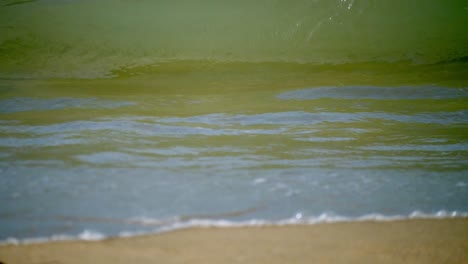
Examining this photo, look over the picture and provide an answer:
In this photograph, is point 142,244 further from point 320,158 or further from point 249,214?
point 320,158

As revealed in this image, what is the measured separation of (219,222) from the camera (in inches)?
44.2

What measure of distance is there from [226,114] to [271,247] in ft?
4.62

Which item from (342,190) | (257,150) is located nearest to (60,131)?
(257,150)

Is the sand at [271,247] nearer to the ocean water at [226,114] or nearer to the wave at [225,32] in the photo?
the ocean water at [226,114]

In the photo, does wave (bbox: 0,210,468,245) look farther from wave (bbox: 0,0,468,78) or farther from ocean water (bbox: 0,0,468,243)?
wave (bbox: 0,0,468,78)

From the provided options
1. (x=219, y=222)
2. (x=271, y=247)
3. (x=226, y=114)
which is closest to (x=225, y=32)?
(x=226, y=114)

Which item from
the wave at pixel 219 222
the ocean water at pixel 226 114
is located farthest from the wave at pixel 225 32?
the wave at pixel 219 222

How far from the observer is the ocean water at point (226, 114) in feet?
4.02

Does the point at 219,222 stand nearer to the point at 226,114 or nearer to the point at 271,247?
the point at 271,247

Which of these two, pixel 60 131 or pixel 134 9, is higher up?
pixel 134 9

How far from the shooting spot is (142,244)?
3.38ft

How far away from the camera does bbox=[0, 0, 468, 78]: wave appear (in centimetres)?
396

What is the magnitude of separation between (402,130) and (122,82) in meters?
2.05

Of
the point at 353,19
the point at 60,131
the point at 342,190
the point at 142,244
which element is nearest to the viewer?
the point at 142,244
